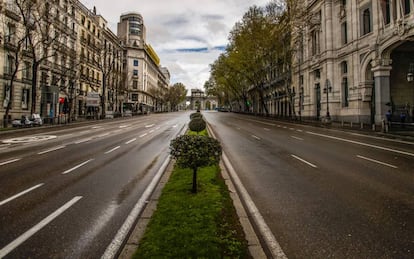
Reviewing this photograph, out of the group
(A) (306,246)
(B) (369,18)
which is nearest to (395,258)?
(A) (306,246)

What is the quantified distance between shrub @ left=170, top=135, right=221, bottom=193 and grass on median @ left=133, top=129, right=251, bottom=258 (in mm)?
639

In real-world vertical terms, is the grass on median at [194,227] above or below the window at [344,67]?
below

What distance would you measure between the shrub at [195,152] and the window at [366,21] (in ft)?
104

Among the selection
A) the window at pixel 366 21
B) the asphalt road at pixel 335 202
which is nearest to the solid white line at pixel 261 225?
the asphalt road at pixel 335 202

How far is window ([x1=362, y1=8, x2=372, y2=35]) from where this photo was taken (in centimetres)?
2978

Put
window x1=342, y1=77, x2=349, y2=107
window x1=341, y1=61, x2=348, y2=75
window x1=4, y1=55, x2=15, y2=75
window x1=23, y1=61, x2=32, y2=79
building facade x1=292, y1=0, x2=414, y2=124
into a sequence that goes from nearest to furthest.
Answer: building facade x1=292, y1=0, x2=414, y2=124 → window x1=4, y1=55, x2=15, y2=75 → window x1=342, y1=77, x2=349, y2=107 → window x1=341, y1=61, x2=348, y2=75 → window x1=23, y1=61, x2=32, y2=79

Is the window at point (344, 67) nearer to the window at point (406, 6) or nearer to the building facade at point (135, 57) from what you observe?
the window at point (406, 6)

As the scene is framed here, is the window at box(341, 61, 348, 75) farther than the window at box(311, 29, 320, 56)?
No

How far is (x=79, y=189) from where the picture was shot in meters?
6.84

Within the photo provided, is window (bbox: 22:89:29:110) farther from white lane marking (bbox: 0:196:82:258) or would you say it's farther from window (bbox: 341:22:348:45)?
window (bbox: 341:22:348:45)

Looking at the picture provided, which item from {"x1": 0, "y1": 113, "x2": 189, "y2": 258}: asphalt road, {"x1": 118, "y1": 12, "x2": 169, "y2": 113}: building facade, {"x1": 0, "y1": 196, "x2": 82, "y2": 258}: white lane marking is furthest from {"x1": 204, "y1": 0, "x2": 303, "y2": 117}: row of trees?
{"x1": 118, "y1": 12, "x2": 169, "y2": 113}: building facade

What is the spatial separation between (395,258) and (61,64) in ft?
171

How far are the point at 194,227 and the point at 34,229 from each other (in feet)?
8.97

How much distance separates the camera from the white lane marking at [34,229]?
3.78 metres
